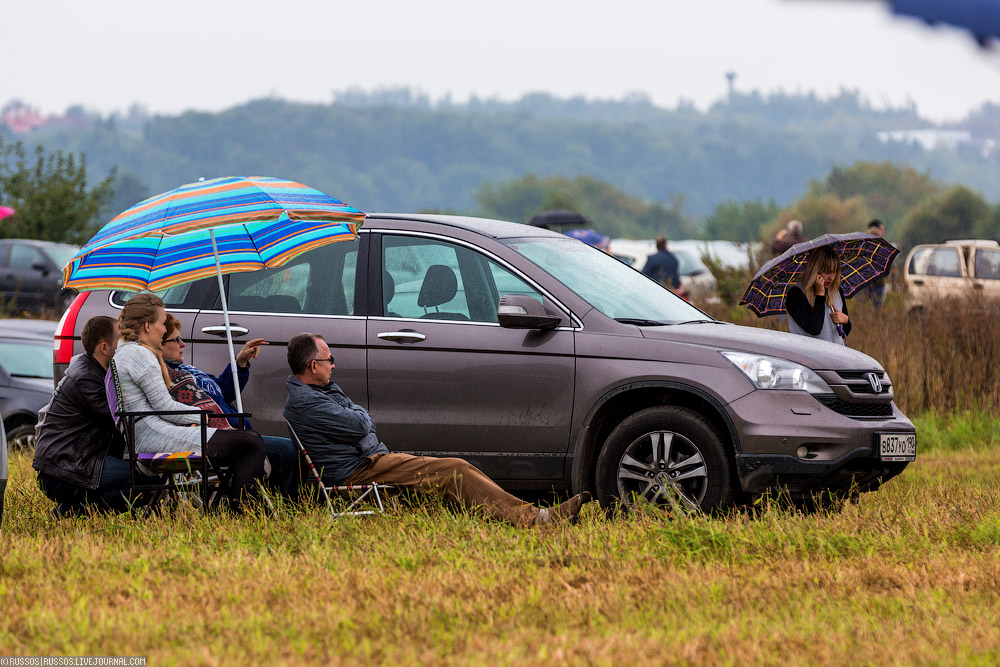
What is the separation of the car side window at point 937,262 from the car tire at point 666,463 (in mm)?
15401

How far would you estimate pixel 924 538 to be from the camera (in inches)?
232

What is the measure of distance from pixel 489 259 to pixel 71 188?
24.9 m

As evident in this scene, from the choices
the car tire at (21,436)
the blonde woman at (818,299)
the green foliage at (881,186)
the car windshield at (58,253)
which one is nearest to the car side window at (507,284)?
the blonde woman at (818,299)

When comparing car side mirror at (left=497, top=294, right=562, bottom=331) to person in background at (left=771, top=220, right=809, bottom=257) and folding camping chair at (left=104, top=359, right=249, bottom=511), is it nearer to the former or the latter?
folding camping chair at (left=104, top=359, right=249, bottom=511)

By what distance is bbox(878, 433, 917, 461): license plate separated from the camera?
20.7ft

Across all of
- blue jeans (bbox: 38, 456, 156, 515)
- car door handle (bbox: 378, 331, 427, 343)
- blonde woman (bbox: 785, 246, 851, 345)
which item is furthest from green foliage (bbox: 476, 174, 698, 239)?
blue jeans (bbox: 38, 456, 156, 515)

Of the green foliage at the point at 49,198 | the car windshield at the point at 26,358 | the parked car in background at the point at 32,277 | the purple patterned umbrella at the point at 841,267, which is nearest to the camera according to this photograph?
the purple patterned umbrella at the point at 841,267

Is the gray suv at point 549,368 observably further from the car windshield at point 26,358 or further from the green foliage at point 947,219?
the green foliage at point 947,219

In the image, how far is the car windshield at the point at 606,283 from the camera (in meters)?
6.93

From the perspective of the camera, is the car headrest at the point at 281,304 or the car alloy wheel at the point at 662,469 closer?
the car alloy wheel at the point at 662,469

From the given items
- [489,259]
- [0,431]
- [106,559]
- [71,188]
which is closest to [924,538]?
[489,259]

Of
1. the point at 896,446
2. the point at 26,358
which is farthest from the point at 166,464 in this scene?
the point at 26,358

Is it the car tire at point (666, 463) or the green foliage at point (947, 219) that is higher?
the green foliage at point (947, 219)

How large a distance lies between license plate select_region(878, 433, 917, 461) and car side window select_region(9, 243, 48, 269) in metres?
19.6
